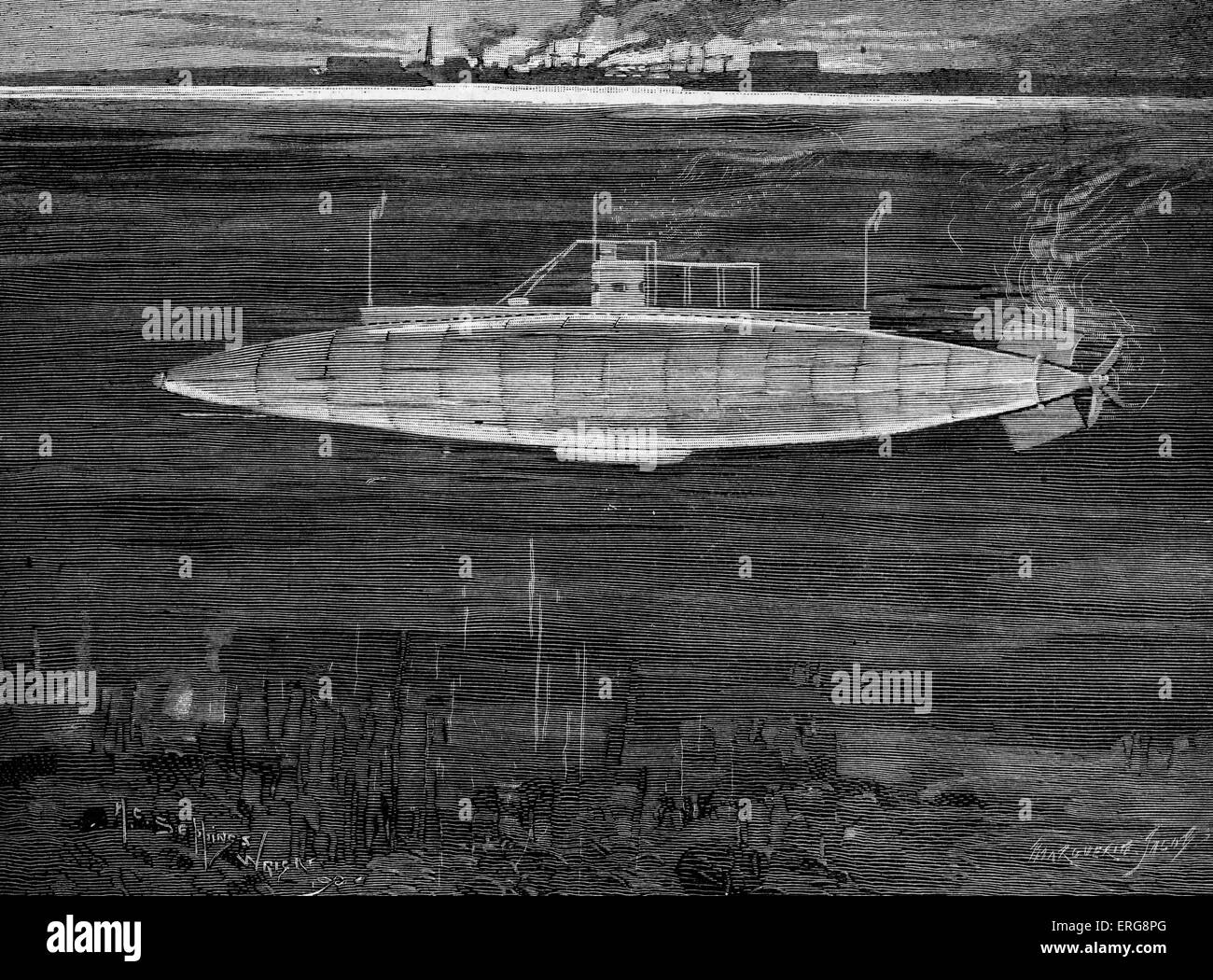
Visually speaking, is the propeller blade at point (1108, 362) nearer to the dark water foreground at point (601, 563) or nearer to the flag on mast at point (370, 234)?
the dark water foreground at point (601, 563)

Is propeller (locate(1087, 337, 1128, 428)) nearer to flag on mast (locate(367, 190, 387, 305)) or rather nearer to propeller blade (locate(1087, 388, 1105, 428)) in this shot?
Result: propeller blade (locate(1087, 388, 1105, 428))

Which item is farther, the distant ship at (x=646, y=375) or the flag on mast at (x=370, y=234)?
the flag on mast at (x=370, y=234)

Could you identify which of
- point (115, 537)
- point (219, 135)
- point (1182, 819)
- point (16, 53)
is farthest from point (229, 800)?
point (1182, 819)
